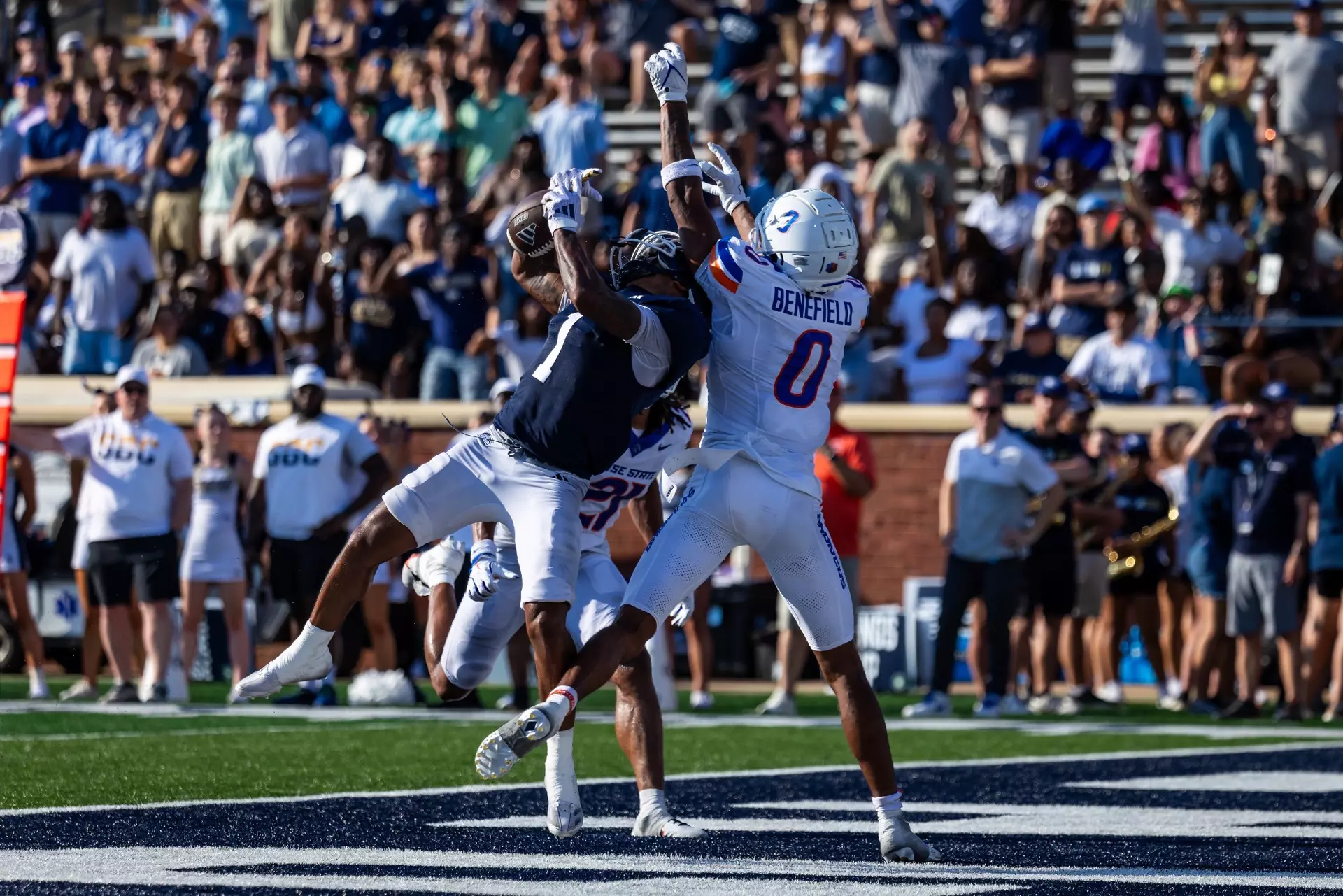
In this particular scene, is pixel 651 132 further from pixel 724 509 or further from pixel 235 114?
pixel 724 509

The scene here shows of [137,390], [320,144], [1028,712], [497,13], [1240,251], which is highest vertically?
[497,13]

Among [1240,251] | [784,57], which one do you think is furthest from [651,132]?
[1240,251]

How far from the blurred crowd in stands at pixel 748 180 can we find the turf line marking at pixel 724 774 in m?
4.31

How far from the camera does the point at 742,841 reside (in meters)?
7.30

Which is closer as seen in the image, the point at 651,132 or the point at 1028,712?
the point at 1028,712

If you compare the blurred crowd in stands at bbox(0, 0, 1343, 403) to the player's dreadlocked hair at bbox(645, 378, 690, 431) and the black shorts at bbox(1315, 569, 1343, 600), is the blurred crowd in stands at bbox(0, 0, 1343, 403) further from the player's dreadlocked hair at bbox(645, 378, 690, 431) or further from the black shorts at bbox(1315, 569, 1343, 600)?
the player's dreadlocked hair at bbox(645, 378, 690, 431)

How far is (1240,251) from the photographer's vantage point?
1689cm

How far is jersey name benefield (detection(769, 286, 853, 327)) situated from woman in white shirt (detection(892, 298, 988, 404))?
9479mm

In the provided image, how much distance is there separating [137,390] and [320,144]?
613cm

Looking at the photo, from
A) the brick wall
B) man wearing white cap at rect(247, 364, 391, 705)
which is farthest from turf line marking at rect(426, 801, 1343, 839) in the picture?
the brick wall

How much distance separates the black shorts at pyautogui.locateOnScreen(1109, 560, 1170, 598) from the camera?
1501cm

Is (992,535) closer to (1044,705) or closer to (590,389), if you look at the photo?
(1044,705)

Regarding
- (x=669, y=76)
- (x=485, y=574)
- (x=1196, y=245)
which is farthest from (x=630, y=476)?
(x=1196, y=245)

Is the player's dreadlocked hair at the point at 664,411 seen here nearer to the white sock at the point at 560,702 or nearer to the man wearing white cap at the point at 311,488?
the white sock at the point at 560,702
